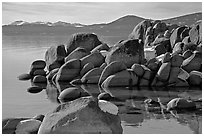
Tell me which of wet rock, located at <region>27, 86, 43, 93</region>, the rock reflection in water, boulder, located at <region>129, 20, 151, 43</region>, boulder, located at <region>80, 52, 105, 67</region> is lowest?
the rock reflection in water

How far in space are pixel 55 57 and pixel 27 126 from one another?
1386cm

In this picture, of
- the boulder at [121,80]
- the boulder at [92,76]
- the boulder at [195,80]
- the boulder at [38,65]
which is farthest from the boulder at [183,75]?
the boulder at [38,65]

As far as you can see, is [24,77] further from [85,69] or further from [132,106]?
[132,106]

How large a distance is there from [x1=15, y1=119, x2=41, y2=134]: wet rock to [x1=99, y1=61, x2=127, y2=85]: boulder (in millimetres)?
8895

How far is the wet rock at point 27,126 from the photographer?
10220 millimetres

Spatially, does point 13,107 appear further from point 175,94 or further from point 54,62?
point 54,62

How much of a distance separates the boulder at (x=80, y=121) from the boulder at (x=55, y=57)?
15190 millimetres

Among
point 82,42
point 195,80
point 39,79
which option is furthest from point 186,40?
point 39,79

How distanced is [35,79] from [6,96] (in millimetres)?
5120

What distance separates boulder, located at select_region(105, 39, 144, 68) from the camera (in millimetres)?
21500

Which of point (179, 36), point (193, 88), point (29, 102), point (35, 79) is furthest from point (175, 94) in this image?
point (179, 36)

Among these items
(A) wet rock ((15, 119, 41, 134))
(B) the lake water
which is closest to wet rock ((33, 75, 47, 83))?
(B) the lake water

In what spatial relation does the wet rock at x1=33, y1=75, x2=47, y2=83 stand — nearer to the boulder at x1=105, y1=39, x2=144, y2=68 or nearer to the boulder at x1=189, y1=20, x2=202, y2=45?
the boulder at x1=105, y1=39, x2=144, y2=68

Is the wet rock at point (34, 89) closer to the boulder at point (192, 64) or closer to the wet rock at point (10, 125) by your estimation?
the wet rock at point (10, 125)
